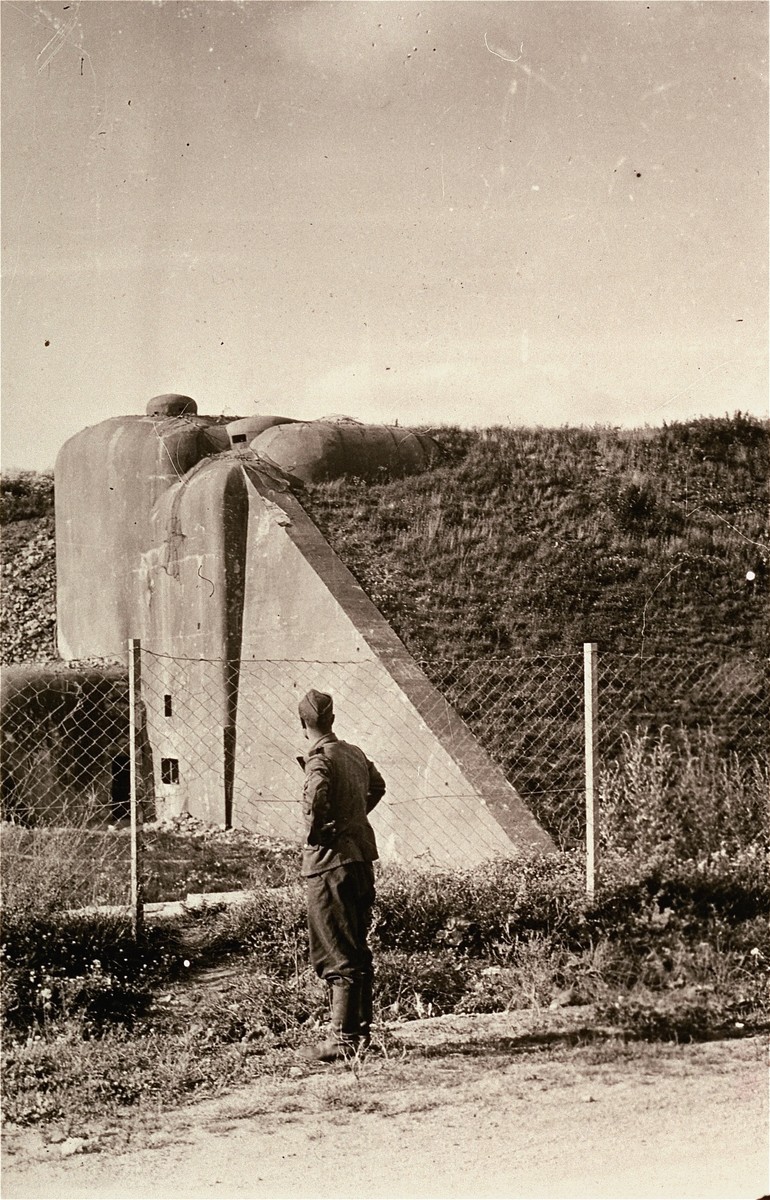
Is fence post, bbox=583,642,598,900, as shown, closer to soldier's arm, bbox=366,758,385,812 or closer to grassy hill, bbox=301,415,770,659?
soldier's arm, bbox=366,758,385,812

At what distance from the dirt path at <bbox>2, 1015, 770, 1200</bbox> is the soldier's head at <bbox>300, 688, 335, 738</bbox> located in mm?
1563

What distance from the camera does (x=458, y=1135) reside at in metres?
4.50

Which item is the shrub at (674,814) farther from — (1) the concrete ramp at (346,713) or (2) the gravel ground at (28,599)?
(2) the gravel ground at (28,599)

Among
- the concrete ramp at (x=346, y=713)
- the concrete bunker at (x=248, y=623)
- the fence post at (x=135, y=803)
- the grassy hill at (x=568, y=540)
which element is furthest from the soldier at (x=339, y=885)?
the grassy hill at (x=568, y=540)

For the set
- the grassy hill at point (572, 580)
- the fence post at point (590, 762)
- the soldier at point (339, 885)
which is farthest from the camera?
the grassy hill at point (572, 580)

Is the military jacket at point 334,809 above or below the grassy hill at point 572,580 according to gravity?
below

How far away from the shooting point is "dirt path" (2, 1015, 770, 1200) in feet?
13.4

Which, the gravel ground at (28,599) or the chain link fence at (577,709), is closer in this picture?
the chain link fence at (577,709)

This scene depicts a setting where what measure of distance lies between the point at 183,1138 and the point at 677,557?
1111cm

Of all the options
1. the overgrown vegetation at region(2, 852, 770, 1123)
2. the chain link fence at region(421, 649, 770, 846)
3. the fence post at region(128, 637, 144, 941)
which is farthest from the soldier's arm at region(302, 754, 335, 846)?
the chain link fence at region(421, 649, 770, 846)

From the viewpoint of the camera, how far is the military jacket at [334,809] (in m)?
5.56

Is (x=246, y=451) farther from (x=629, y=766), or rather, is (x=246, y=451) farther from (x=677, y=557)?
(x=629, y=766)

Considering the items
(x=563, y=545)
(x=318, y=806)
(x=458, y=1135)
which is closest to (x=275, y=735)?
(x=563, y=545)

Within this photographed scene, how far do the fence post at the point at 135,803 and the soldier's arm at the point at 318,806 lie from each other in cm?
157
